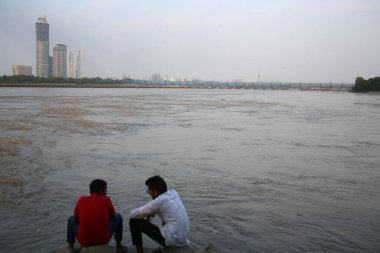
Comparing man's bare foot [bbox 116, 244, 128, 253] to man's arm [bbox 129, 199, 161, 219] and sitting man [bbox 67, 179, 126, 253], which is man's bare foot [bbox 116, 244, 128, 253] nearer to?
sitting man [bbox 67, 179, 126, 253]

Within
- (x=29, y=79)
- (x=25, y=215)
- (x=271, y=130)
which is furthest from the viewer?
(x=29, y=79)

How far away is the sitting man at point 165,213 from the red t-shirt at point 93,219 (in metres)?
0.40

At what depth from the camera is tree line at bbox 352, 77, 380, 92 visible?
11034cm

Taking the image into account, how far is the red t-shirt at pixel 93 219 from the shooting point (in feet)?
15.9

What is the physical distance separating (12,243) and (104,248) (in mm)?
1708

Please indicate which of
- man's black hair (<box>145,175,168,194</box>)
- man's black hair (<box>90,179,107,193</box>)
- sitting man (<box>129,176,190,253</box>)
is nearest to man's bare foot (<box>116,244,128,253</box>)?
sitting man (<box>129,176,190,253</box>)

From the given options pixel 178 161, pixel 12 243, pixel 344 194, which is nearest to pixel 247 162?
pixel 178 161

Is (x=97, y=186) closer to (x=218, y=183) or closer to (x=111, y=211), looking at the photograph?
(x=111, y=211)

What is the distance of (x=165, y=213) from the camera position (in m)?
4.91

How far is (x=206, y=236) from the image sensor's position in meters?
6.25

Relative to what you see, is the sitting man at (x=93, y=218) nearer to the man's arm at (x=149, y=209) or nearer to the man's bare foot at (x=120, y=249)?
the man's bare foot at (x=120, y=249)

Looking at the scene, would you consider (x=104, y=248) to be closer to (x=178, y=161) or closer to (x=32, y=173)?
(x=32, y=173)

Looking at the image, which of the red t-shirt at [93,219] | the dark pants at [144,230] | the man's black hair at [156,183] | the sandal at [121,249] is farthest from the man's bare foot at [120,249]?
the man's black hair at [156,183]

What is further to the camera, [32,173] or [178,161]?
[178,161]
